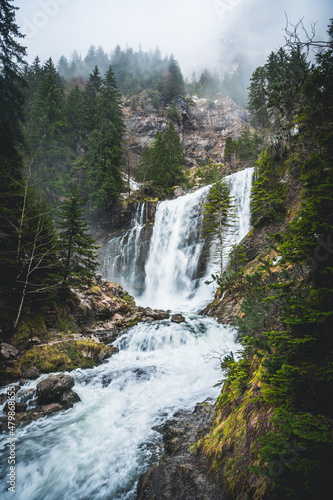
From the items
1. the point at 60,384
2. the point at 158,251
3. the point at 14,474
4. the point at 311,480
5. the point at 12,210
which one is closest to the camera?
the point at 311,480

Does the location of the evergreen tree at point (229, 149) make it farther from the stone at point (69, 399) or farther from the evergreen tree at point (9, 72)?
the stone at point (69, 399)

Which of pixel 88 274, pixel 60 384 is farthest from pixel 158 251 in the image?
pixel 60 384

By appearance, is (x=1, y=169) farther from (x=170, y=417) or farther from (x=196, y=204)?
(x=196, y=204)

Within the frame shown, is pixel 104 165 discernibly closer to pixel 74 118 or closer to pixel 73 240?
pixel 74 118

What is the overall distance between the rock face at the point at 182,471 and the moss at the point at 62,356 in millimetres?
4922

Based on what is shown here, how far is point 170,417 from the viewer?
217 inches

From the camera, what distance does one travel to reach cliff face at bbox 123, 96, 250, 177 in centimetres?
6144

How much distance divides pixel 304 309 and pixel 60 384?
706 cm

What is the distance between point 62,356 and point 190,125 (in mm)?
77444

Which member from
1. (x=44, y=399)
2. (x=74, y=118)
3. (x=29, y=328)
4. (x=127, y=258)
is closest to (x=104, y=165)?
(x=74, y=118)

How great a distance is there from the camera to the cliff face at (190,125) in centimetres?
6144

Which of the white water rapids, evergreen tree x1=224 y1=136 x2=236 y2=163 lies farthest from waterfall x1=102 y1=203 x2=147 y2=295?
evergreen tree x1=224 y1=136 x2=236 y2=163

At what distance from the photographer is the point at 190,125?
70688 millimetres

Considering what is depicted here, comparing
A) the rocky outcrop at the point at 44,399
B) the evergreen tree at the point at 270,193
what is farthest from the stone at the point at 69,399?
the evergreen tree at the point at 270,193
